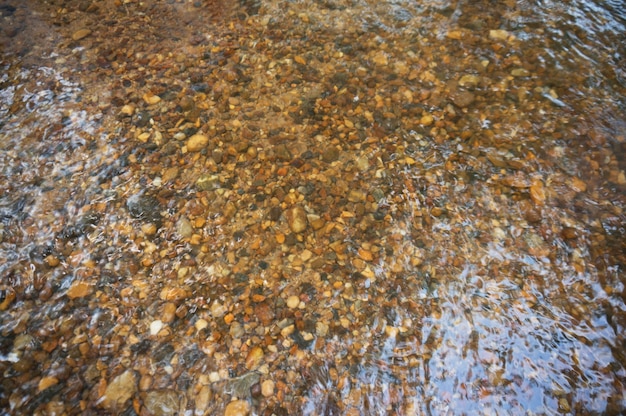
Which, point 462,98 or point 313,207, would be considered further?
point 462,98

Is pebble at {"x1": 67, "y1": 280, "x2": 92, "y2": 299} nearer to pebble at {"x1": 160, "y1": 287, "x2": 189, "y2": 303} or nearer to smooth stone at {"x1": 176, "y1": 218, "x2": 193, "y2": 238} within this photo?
pebble at {"x1": 160, "y1": 287, "x2": 189, "y2": 303}

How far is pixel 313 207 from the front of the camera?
82.8 inches

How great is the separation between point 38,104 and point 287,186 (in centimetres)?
150

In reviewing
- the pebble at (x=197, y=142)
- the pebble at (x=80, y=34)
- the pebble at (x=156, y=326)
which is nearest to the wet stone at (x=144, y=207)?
the pebble at (x=197, y=142)

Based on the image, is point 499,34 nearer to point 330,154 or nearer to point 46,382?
point 330,154

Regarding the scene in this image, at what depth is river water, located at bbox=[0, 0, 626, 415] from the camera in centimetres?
A: 168

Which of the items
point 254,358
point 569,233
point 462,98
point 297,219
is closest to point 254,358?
point 254,358

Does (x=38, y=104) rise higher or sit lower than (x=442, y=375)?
higher

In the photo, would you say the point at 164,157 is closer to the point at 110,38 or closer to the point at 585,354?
the point at 110,38

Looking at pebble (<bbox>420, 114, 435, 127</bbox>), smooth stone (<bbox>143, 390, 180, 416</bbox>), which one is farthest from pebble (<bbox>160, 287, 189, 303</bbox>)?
pebble (<bbox>420, 114, 435, 127</bbox>)

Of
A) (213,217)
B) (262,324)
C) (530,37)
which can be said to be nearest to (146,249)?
(213,217)

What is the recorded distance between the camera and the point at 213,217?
6.81 feet

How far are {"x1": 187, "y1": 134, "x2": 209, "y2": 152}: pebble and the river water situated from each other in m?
0.02

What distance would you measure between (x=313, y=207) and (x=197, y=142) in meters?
0.72
